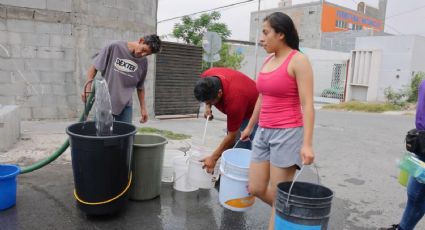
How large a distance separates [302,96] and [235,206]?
1464 millimetres

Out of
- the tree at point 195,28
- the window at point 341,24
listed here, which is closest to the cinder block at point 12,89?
the tree at point 195,28

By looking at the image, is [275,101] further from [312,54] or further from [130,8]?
[312,54]

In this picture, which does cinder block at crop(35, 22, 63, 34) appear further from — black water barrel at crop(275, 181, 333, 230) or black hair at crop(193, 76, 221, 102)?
black water barrel at crop(275, 181, 333, 230)

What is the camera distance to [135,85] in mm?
4234

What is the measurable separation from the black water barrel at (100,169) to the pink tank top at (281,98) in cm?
128

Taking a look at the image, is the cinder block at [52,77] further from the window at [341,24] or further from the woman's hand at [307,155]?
the window at [341,24]

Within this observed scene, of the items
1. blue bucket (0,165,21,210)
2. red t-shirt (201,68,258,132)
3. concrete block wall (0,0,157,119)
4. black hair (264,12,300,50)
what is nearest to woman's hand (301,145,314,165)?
black hair (264,12,300,50)

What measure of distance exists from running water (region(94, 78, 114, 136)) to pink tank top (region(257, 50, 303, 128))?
1558mm

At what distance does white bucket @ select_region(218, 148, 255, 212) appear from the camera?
3.33 meters

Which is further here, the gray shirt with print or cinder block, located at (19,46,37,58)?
cinder block, located at (19,46,37,58)

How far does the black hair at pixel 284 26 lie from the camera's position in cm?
261

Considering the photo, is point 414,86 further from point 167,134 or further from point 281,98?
point 281,98

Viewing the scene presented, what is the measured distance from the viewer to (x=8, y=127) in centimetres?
532

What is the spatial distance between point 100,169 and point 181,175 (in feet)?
4.34
